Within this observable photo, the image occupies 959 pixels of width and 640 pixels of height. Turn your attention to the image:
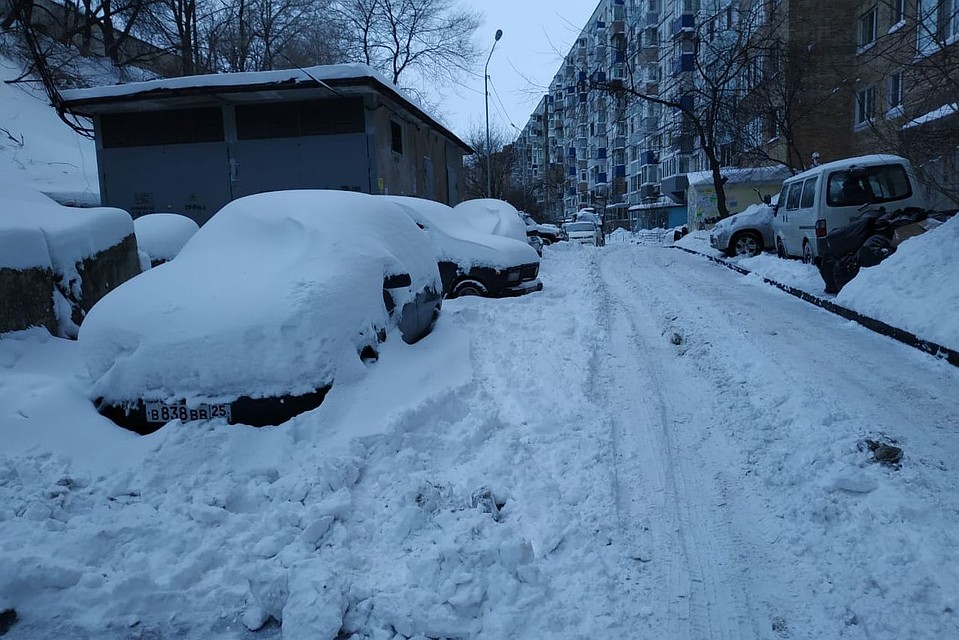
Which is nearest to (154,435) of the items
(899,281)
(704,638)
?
(704,638)

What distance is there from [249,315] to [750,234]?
52.2 feet

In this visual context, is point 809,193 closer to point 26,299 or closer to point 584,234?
point 26,299

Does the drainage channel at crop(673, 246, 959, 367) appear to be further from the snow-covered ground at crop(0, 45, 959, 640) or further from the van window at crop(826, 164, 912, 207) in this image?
the van window at crop(826, 164, 912, 207)

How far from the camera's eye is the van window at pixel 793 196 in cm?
1313

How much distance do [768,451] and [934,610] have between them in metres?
1.70

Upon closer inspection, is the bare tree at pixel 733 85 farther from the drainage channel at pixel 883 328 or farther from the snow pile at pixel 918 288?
the snow pile at pixel 918 288

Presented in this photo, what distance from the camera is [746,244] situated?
17609 mm

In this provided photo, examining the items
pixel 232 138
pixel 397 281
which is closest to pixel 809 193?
pixel 397 281

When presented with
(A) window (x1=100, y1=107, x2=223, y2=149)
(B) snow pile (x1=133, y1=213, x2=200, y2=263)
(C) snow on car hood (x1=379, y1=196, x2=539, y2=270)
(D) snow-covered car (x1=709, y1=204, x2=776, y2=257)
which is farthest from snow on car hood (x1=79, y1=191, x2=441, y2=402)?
(D) snow-covered car (x1=709, y1=204, x2=776, y2=257)

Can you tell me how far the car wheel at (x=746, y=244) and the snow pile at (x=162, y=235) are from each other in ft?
44.1

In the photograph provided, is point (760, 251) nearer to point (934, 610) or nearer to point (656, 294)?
point (656, 294)

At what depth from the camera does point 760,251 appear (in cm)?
1758

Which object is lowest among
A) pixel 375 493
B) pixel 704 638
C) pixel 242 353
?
pixel 704 638

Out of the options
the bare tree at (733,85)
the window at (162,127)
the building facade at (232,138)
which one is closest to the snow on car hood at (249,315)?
the building facade at (232,138)
